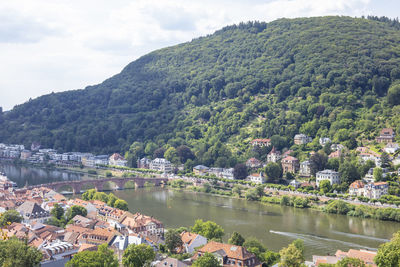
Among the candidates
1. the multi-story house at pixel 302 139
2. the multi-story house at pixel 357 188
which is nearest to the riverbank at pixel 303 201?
the multi-story house at pixel 357 188

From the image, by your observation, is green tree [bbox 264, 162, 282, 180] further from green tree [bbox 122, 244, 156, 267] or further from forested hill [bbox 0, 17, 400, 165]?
green tree [bbox 122, 244, 156, 267]

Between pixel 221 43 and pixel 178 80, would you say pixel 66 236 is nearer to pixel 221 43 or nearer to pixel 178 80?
pixel 178 80

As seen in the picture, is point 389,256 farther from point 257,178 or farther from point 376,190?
point 257,178

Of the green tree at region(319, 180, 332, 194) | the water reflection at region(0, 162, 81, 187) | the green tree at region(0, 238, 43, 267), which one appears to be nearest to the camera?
the green tree at region(0, 238, 43, 267)

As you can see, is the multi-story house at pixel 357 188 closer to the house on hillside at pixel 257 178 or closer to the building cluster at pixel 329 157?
the building cluster at pixel 329 157

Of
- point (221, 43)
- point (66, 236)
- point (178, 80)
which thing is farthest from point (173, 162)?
point (221, 43)

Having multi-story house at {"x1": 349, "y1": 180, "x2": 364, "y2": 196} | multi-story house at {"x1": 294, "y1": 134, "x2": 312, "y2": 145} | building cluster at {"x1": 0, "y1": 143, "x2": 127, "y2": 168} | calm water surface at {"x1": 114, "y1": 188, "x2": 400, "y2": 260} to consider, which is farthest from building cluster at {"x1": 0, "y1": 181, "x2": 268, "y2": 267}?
building cluster at {"x1": 0, "y1": 143, "x2": 127, "y2": 168}

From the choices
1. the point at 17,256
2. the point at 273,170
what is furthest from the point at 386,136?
the point at 17,256
